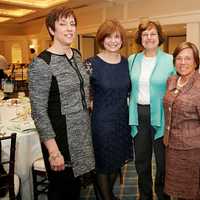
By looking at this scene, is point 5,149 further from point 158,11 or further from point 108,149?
point 158,11

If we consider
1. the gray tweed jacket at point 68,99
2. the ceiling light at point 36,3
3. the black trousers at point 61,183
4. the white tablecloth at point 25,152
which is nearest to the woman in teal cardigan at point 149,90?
the gray tweed jacket at point 68,99

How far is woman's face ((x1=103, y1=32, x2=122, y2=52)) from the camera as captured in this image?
6.67ft

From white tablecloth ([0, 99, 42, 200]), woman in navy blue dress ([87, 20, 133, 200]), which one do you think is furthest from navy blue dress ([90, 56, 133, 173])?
white tablecloth ([0, 99, 42, 200])

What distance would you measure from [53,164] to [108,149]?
0.57 metres

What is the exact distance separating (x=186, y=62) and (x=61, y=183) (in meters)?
1.09

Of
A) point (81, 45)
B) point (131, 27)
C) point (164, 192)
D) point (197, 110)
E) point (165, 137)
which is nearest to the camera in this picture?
point (197, 110)

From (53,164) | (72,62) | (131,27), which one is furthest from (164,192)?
(131,27)

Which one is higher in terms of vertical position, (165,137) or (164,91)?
(164,91)

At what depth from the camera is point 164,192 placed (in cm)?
220

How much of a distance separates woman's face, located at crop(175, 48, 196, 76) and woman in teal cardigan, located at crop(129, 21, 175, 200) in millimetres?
161

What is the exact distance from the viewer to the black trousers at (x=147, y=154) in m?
2.18

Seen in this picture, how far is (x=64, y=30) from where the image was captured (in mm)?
1620

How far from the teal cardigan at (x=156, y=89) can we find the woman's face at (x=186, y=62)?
0.51 feet

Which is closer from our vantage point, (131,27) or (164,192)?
(164,192)
